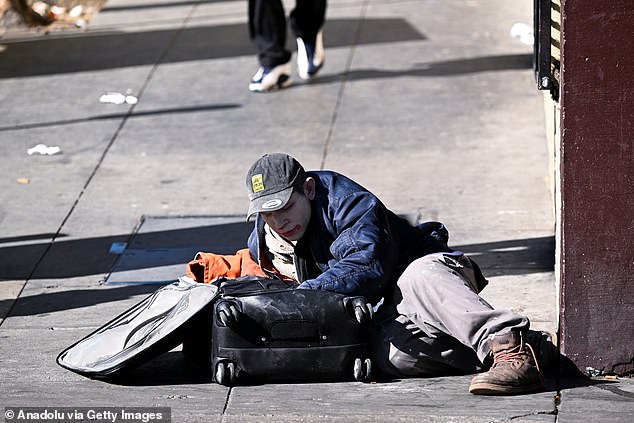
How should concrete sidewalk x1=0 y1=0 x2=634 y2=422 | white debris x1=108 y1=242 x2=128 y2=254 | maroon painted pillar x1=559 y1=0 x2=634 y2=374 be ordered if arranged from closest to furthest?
maroon painted pillar x1=559 y1=0 x2=634 y2=374
concrete sidewalk x1=0 y1=0 x2=634 y2=422
white debris x1=108 y1=242 x2=128 y2=254

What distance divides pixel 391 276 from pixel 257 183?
64 centimetres

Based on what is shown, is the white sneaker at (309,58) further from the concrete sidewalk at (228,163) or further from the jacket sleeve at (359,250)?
the jacket sleeve at (359,250)

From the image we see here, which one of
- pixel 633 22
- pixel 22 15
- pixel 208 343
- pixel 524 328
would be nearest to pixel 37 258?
pixel 208 343

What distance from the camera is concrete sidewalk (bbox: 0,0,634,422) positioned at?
15.3 feet

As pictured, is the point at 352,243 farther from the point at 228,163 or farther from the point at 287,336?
the point at 228,163

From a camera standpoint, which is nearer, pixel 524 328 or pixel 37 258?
pixel 524 328

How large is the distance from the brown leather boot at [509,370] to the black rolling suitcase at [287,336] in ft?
1.54

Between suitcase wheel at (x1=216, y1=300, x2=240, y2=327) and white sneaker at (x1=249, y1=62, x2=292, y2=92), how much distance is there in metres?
4.81

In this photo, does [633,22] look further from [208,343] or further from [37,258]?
[37,258]

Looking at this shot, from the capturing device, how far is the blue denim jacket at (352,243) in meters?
4.64

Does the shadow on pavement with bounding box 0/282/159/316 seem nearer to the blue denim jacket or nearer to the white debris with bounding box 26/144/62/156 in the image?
the blue denim jacket

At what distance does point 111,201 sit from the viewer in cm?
728

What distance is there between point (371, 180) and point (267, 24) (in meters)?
2.24

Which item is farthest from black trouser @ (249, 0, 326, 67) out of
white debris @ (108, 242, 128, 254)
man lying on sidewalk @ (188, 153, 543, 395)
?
→ man lying on sidewalk @ (188, 153, 543, 395)
